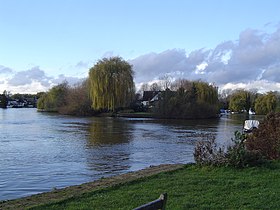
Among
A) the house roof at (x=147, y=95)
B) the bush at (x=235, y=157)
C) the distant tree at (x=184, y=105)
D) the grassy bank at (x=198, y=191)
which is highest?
the house roof at (x=147, y=95)

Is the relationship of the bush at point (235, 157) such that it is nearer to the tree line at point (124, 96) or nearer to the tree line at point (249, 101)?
the tree line at point (124, 96)

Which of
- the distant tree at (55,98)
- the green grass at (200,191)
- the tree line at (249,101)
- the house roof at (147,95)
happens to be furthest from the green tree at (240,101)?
the green grass at (200,191)

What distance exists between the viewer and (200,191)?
27.4ft

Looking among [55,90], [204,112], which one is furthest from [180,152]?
[55,90]

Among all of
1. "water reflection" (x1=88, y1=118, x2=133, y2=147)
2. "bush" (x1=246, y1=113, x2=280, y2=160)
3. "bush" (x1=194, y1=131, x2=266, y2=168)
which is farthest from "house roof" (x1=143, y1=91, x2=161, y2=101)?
"bush" (x1=194, y1=131, x2=266, y2=168)

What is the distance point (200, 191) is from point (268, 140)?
21.7ft

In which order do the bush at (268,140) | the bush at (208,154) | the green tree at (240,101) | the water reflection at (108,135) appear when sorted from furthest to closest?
the green tree at (240,101), the water reflection at (108,135), the bush at (268,140), the bush at (208,154)

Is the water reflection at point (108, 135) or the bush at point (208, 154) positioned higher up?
the bush at point (208, 154)

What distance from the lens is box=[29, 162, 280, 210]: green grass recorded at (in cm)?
721

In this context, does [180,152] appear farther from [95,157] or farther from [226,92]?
[226,92]

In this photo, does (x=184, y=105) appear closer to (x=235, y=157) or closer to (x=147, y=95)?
(x=147, y=95)

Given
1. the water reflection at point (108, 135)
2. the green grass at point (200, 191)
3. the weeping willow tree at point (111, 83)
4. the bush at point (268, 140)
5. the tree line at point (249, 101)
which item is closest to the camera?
the green grass at point (200, 191)

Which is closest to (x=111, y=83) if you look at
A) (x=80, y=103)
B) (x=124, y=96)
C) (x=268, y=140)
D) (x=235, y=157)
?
(x=124, y=96)

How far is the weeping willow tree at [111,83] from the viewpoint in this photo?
69.2 m
